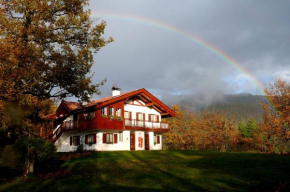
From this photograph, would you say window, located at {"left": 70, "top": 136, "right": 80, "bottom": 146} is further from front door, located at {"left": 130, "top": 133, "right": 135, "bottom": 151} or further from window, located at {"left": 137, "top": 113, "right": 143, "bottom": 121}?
window, located at {"left": 137, "top": 113, "right": 143, "bottom": 121}

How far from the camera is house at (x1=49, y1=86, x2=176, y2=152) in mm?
34750

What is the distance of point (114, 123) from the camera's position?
35.2 meters

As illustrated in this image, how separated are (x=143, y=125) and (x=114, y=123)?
5.49m

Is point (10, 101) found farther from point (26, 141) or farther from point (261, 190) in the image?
point (261, 190)

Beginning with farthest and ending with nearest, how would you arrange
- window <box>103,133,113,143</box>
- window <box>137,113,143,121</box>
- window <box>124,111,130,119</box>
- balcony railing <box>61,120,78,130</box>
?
1. window <box>137,113,143,121</box>
2. window <box>124,111,130,119</box>
3. balcony railing <box>61,120,78,130</box>
4. window <box>103,133,113,143</box>

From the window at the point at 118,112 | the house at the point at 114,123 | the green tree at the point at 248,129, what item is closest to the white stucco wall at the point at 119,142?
the house at the point at 114,123

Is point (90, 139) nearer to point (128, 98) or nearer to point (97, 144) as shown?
point (97, 144)

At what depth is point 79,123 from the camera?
36.3 meters

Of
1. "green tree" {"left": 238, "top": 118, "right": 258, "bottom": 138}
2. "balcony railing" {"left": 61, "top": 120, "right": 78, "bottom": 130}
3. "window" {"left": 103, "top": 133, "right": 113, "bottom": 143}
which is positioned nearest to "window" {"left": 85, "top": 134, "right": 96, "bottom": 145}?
"window" {"left": 103, "top": 133, "right": 113, "bottom": 143}

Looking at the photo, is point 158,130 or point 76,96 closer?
point 76,96

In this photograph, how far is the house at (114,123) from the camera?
3475cm

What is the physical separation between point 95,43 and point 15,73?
511 cm

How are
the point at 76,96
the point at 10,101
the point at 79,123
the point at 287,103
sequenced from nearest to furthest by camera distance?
the point at 10,101 → the point at 76,96 → the point at 79,123 → the point at 287,103

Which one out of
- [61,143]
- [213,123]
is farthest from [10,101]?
[213,123]
